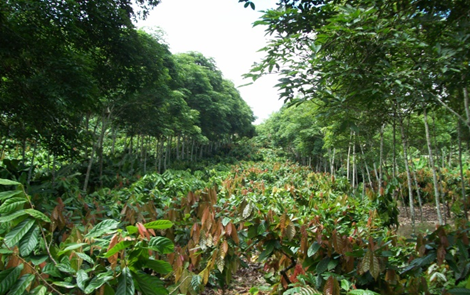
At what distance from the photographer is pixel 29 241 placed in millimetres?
A: 984

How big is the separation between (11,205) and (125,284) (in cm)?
45

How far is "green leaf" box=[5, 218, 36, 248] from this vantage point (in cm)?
91

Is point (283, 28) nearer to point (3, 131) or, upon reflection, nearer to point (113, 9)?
point (113, 9)

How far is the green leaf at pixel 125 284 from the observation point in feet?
2.92

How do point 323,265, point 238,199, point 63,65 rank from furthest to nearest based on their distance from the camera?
point 63,65, point 238,199, point 323,265

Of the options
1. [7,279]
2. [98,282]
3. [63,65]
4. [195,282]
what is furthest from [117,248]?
[63,65]

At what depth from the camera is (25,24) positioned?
3902 mm

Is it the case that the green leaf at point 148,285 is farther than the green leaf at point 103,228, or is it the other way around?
the green leaf at point 103,228

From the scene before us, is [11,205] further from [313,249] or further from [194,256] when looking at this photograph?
[313,249]

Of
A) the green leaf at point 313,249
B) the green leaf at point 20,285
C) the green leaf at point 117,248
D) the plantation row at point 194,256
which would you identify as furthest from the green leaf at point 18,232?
the green leaf at point 313,249

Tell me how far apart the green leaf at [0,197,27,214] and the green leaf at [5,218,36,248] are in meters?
0.06

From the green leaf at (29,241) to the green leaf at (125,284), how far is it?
328mm

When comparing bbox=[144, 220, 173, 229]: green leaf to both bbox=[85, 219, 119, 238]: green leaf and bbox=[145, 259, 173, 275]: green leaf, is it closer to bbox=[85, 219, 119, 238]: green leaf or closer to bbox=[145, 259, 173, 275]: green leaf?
bbox=[145, 259, 173, 275]: green leaf

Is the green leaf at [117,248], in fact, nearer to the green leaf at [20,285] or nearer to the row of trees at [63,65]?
the green leaf at [20,285]
